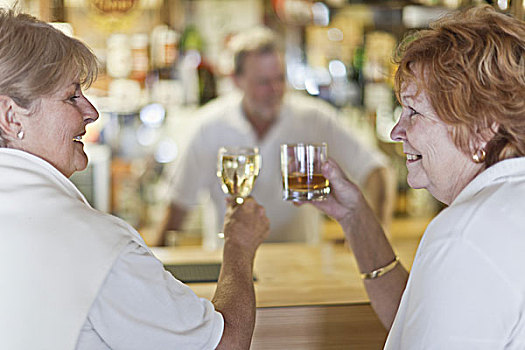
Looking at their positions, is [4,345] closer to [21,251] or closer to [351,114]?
[21,251]

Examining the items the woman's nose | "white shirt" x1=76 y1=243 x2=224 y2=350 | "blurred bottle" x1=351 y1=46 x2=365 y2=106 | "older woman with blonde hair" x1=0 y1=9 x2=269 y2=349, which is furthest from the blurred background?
"white shirt" x1=76 y1=243 x2=224 y2=350

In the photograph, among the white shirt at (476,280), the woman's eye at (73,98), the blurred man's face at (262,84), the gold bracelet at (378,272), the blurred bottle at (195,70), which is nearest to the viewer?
the white shirt at (476,280)

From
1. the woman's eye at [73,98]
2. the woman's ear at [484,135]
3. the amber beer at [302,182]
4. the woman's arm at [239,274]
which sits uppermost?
the woman's eye at [73,98]

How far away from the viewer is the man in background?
279cm

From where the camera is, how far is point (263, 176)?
286cm

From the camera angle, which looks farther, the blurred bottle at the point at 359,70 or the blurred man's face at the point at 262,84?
the blurred bottle at the point at 359,70

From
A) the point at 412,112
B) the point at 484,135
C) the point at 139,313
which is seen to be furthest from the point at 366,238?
the point at 139,313

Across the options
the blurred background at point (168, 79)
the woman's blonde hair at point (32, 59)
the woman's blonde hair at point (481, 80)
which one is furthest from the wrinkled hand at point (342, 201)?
the blurred background at point (168, 79)

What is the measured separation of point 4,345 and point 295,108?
203cm

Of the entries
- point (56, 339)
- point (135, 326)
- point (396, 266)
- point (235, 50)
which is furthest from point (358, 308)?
point (235, 50)

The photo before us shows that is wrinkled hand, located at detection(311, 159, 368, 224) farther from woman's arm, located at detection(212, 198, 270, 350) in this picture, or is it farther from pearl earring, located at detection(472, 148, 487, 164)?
pearl earring, located at detection(472, 148, 487, 164)

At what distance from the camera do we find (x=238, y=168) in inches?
65.1

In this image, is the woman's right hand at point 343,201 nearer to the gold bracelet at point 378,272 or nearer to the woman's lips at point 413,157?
the gold bracelet at point 378,272

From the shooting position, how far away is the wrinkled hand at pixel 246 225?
1561 millimetres
